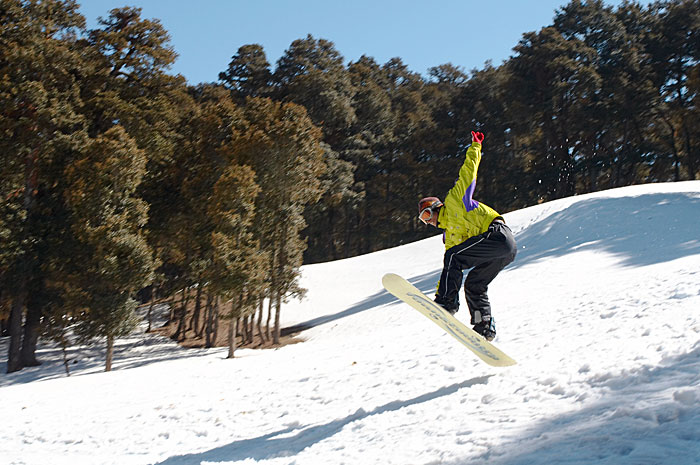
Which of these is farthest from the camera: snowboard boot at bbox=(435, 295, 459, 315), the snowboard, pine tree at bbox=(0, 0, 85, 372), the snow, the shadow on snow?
pine tree at bbox=(0, 0, 85, 372)

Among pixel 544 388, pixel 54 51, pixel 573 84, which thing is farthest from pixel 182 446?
pixel 573 84

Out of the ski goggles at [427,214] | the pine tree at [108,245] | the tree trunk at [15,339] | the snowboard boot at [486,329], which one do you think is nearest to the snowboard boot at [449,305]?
the snowboard boot at [486,329]

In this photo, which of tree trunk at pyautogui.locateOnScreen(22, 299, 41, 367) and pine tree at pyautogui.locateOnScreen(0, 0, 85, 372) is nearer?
pine tree at pyautogui.locateOnScreen(0, 0, 85, 372)

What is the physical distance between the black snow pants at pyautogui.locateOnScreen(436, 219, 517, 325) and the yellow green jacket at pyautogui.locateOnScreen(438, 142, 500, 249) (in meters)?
0.08

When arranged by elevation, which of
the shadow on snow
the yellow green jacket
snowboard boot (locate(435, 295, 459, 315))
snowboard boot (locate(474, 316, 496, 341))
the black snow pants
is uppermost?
the yellow green jacket

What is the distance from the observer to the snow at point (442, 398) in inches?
161

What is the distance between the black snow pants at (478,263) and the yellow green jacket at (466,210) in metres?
0.08

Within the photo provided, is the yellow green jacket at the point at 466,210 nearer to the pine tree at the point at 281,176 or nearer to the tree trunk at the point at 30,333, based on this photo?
the pine tree at the point at 281,176

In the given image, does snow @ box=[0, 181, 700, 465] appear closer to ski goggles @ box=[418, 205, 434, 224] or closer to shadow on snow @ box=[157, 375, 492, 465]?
shadow on snow @ box=[157, 375, 492, 465]

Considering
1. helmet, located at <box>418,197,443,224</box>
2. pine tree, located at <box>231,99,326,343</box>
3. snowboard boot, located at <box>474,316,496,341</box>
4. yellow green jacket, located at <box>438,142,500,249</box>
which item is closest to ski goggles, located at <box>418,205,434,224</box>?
helmet, located at <box>418,197,443,224</box>

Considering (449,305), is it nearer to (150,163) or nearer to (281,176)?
(281,176)

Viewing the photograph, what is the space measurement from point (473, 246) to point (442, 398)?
61.4 inches

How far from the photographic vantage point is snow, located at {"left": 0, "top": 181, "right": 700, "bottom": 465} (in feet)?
13.4

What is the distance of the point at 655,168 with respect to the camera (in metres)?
44.8
